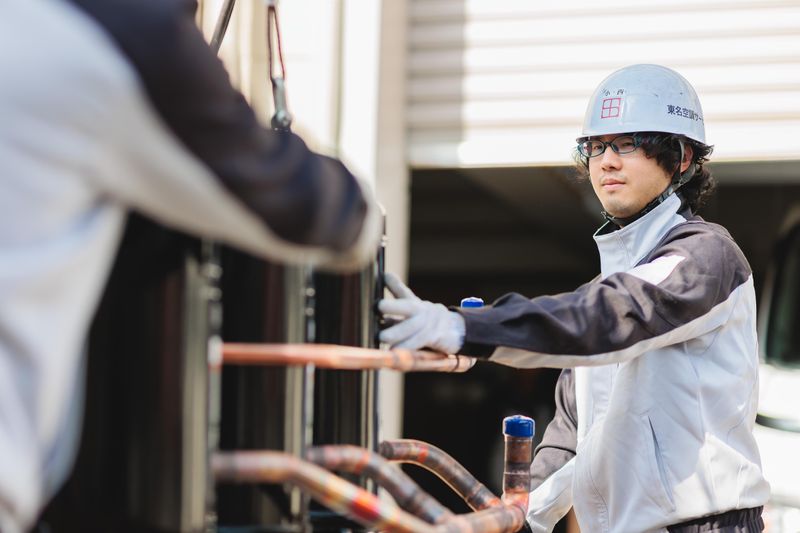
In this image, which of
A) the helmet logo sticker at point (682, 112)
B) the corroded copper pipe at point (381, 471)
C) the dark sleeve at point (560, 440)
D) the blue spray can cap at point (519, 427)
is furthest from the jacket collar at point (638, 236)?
the corroded copper pipe at point (381, 471)

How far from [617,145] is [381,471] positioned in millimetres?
1497

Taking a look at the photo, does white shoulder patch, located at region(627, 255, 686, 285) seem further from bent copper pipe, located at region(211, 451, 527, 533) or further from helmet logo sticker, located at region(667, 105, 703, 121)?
bent copper pipe, located at region(211, 451, 527, 533)

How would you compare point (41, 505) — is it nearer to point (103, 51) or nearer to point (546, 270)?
point (103, 51)

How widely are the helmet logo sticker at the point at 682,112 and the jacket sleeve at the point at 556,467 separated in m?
0.83

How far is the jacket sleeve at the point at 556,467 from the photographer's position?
3.20 metres

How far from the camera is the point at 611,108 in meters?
3.11

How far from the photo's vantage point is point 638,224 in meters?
3.02

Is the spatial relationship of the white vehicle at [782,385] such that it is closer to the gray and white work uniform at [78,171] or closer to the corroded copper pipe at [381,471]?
the corroded copper pipe at [381,471]

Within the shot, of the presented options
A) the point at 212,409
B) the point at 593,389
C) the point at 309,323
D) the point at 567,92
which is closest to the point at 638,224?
the point at 593,389

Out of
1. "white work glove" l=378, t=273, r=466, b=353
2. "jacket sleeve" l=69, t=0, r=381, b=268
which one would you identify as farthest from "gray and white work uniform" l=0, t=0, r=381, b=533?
"white work glove" l=378, t=273, r=466, b=353

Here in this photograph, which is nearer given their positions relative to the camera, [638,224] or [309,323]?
[309,323]

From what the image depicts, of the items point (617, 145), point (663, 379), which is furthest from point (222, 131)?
point (617, 145)

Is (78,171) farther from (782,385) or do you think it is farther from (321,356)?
(782,385)

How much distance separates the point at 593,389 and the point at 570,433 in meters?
0.31
